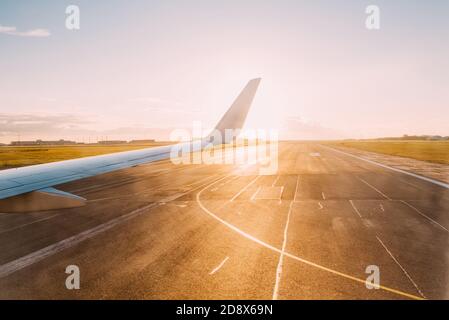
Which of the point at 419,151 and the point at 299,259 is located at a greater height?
the point at 419,151

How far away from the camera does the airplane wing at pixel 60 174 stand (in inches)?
274

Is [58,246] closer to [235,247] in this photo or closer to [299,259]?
[235,247]

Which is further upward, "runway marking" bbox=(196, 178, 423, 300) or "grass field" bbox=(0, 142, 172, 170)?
"grass field" bbox=(0, 142, 172, 170)

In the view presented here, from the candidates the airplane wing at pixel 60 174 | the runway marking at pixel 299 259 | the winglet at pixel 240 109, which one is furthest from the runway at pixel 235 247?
the winglet at pixel 240 109

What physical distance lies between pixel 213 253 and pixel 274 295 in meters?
3.35

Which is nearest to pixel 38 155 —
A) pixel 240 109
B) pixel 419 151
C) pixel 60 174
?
pixel 60 174

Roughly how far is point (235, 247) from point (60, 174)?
637 cm

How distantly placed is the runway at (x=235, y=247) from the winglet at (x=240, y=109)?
4.52m

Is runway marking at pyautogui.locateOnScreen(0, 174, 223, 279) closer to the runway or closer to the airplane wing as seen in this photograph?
the runway

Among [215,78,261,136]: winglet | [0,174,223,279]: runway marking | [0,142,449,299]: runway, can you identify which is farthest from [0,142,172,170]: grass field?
[215,78,261,136]: winglet

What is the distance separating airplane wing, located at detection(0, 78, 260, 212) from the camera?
6.97m

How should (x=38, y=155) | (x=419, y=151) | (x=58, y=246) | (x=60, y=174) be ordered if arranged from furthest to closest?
1. (x=419, y=151)
2. (x=38, y=155)
3. (x=58, y=246)
4. (x=60, y=174)

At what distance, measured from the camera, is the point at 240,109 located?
32.0 feet
